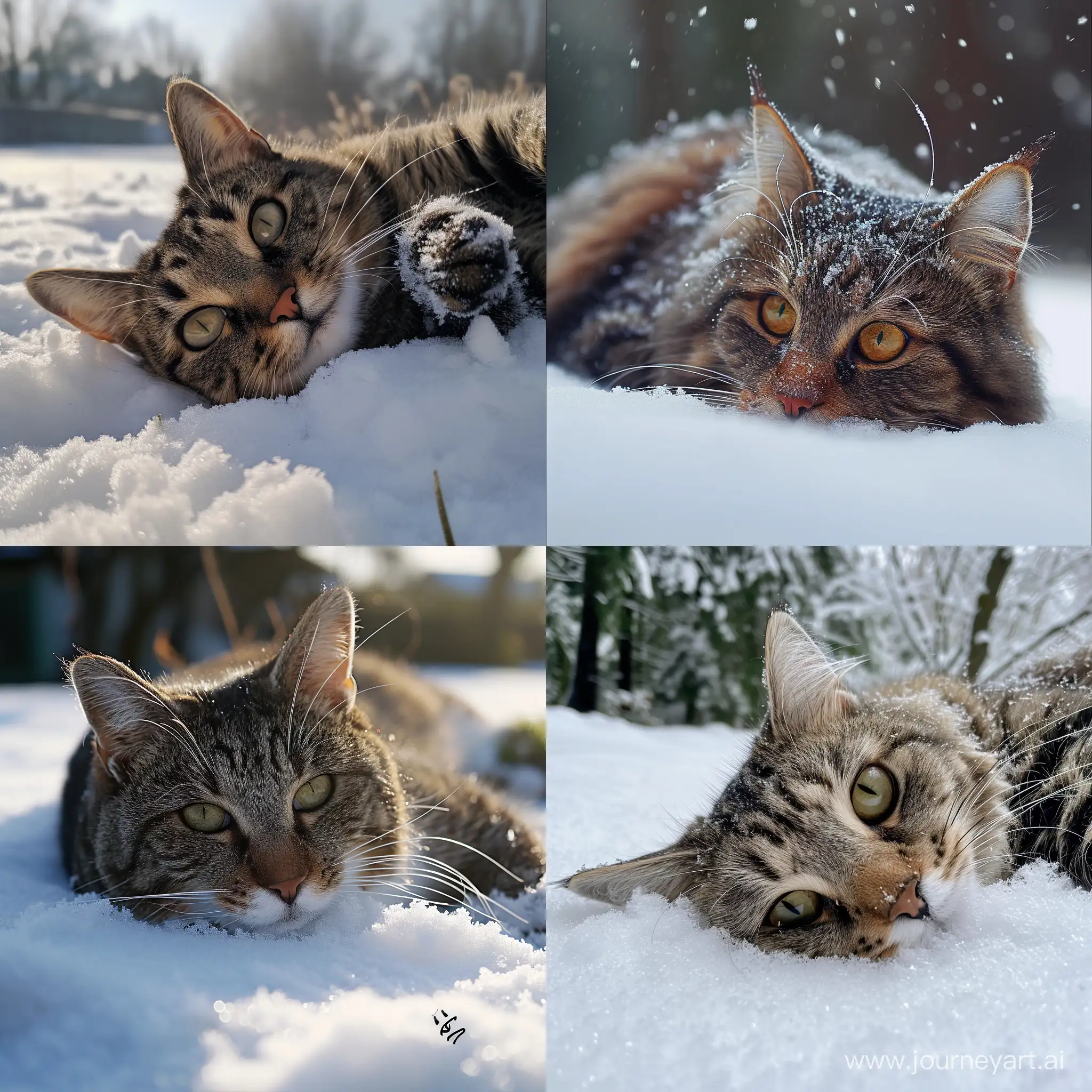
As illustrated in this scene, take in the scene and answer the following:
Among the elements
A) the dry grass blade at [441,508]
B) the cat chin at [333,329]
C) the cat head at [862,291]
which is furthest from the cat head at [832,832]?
the cat chin at [333,329]

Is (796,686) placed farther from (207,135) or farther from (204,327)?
(207,135)

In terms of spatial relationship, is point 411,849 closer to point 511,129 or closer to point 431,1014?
point 431,1014

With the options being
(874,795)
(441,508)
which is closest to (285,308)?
(441,508)

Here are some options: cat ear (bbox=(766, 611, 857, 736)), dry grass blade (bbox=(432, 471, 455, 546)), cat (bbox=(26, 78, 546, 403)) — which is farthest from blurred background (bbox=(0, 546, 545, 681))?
cat ear (bbox=(766, 611, 857, 736))

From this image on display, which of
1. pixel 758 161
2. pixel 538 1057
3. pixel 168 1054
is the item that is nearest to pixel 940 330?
pixel 758 161

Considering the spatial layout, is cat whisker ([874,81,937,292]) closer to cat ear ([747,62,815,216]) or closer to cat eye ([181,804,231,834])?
cat ear ([747,62,815,216])
